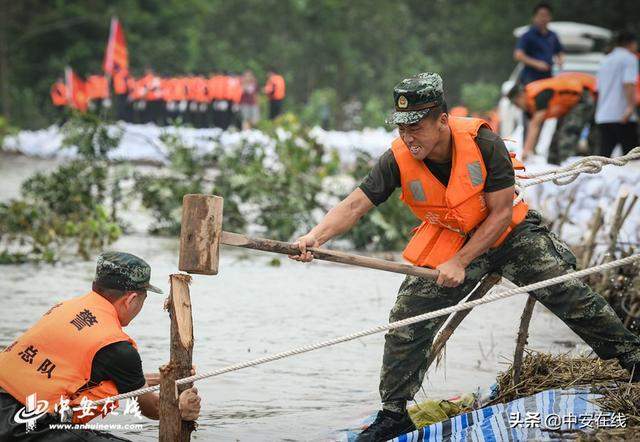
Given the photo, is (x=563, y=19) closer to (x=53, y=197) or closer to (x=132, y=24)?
(x=132, y=24)

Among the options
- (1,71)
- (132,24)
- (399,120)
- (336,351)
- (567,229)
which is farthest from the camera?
(132,24)

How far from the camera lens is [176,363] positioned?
15.3 ft

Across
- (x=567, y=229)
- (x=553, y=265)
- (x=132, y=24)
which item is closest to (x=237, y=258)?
(x=567, y=229)

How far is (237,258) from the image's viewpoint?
12109mm

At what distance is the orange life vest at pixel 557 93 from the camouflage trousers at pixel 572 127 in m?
0.16

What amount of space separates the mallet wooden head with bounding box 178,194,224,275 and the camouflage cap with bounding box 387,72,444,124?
92cm

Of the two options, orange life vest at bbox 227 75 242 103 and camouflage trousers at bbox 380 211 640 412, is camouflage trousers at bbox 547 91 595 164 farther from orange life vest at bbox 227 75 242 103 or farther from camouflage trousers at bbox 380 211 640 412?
orange life vest at bbox 227 75 242 103

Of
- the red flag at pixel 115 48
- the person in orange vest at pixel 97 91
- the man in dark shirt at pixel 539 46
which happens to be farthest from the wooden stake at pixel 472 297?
the person in orange vest at pixel 97 91

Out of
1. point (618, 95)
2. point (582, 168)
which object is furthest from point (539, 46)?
point (582, 168)

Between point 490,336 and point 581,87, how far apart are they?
16.6 feet

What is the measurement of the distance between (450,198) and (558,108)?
26.0ft

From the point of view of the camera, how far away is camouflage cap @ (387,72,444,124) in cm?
491

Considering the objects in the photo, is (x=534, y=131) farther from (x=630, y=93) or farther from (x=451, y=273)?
(x=451, y=273)

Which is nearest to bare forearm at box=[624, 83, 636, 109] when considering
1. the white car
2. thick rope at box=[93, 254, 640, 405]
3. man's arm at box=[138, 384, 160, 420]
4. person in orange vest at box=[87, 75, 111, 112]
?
the white car
